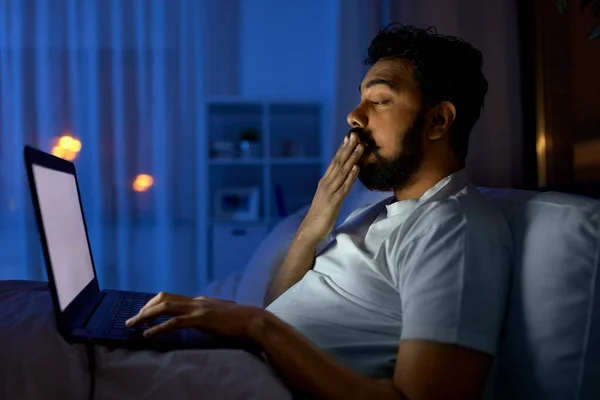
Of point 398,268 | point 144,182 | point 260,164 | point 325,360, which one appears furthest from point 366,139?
point 144,182

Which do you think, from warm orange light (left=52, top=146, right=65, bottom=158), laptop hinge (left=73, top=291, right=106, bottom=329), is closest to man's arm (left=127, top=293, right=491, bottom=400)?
laptop hinge (left=73, top=291, right=106, bottom=329)

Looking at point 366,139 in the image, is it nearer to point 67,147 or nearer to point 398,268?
point 398,268

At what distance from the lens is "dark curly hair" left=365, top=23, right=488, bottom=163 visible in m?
1.12

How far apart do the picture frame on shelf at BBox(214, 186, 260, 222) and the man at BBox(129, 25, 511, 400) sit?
1798 millimetres

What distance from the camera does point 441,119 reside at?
3.62ft

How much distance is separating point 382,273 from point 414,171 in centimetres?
26

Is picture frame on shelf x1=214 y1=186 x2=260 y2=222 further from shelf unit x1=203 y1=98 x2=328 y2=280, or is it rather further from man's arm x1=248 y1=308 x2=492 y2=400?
man's arm x1=248 y1=308 x2=492 y2=400

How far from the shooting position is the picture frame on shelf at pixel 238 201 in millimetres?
3094

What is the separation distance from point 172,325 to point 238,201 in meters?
2.37

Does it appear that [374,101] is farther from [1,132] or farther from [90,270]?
[1,132]

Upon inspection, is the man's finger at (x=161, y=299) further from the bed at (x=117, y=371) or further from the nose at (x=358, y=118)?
the nose at (x=358, y=118)

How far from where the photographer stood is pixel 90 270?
4.13 ft

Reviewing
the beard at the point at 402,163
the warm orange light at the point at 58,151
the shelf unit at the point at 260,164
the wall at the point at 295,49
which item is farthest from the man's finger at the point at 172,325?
the wall at the point at 295,49

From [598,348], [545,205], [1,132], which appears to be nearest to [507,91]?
[545,205]
